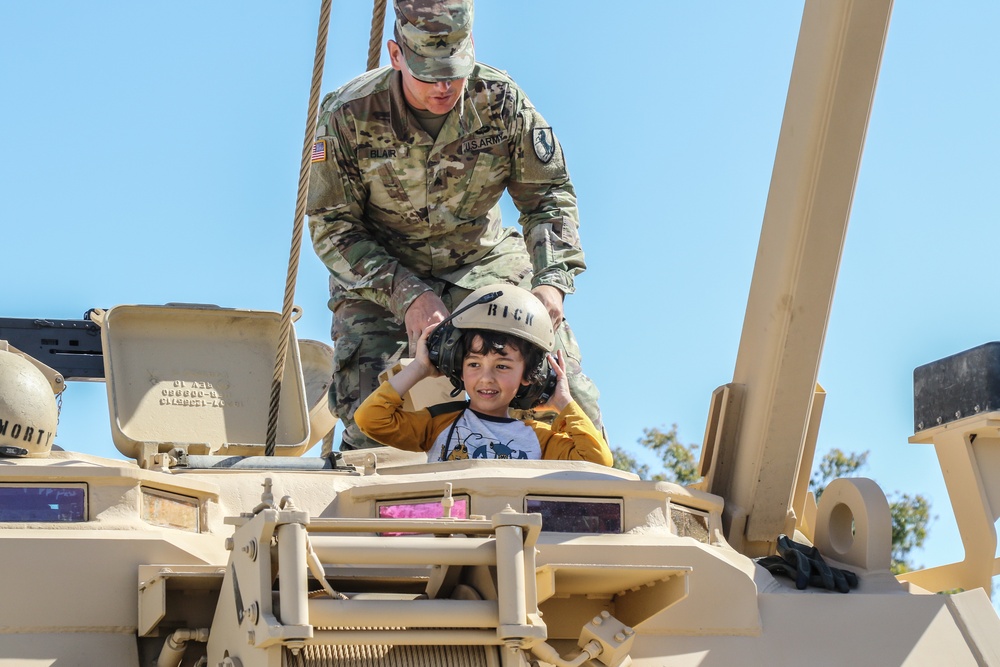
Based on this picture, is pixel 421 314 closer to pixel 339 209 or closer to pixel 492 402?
pixel 339 209

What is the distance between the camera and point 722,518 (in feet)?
26.9

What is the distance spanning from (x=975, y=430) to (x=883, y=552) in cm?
73

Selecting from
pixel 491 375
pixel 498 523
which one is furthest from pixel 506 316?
pixel 498 523

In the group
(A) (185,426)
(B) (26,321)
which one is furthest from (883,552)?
(B) (26,321)

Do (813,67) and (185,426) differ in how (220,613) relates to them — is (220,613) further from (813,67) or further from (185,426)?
(813,67)

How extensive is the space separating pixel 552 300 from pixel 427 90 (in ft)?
4.30

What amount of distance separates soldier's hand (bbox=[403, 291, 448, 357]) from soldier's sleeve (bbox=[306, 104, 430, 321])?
0.47m

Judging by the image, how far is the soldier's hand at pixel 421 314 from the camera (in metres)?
9.18

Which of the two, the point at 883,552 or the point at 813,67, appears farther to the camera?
the point at 813,67

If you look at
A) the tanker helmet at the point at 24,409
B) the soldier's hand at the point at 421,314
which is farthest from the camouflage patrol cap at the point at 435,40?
the tanker helmet at the point at 24,409

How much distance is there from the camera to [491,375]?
7.83 metres

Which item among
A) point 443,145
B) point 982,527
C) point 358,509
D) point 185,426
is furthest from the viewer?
point 443,145

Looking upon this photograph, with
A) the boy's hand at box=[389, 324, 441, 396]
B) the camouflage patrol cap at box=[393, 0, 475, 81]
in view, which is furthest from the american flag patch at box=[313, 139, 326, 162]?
the boy's hand at box=[389, 324, 441, 396]

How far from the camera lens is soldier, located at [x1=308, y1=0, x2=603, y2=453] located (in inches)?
384
